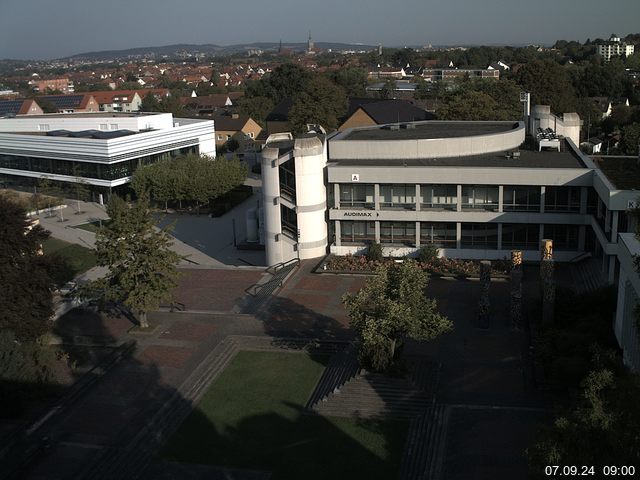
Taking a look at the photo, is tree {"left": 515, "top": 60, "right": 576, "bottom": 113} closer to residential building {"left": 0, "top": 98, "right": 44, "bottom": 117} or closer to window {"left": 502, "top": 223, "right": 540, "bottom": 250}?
window {"left": 502, "top": 223, "right": 540, "bottom": 250}

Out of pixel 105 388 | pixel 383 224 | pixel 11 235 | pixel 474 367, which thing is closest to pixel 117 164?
pixel 383 224

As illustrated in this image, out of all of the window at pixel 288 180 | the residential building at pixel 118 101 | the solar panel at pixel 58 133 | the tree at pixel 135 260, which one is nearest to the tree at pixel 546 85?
the window at pixel 288 180

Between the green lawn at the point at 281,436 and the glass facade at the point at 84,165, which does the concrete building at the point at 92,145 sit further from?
the green lawn at the point at 281,436

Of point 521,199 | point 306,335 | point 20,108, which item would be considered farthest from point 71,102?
point 306,335

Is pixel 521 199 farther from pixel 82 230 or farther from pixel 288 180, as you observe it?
pixel 82 230

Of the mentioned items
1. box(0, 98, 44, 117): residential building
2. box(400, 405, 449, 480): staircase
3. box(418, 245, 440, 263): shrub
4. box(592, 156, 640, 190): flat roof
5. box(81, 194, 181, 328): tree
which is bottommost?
box(400, 405, 449, 480): staircase

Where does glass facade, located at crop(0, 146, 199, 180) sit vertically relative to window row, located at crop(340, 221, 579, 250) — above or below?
above

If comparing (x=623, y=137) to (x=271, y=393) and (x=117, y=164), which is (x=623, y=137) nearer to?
(x=117, y=164)

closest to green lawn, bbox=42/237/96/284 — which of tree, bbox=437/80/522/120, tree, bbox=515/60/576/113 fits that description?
tree, bbox=437/80/522/120

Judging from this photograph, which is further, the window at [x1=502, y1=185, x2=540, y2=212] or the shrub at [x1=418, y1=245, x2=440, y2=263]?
the shrub at [x1=418, y1=245, x2=440, y2=263]
